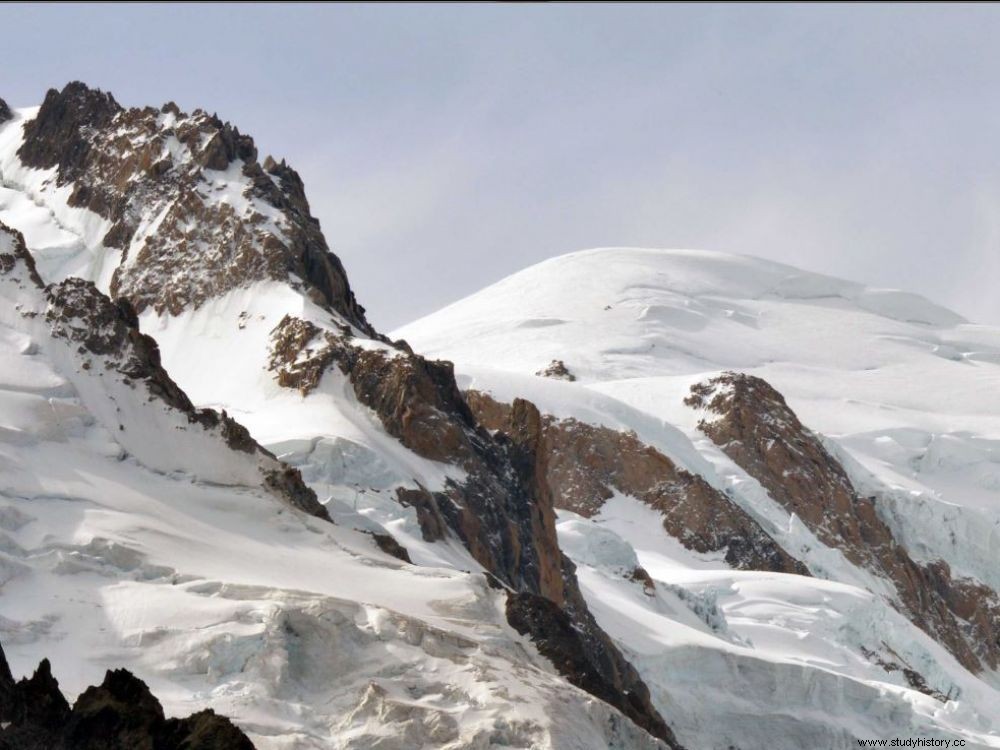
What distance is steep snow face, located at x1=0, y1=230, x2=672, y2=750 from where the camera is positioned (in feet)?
152

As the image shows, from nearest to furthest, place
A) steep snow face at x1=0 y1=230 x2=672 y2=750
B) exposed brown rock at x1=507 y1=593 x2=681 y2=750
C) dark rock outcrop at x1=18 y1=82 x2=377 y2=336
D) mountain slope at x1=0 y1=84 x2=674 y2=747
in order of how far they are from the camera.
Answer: steep snow face at x1=0 y1=230 x2=672 y2=750
exposed brown rock at x1=507 y1=593 x2=681 y2=750
mountain slope at x1=0 y1=84 x2=674 y2=747
dark rock outcrop at x1=18 y1=82 x2=377 y2=336

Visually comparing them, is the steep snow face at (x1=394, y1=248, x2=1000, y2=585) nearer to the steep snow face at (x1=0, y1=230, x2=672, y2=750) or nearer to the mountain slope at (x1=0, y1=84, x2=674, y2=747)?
the mountain slope at (x1=0, y1=84, x2=674, y2=747)

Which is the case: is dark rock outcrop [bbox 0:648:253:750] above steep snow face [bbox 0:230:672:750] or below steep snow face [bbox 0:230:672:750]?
below

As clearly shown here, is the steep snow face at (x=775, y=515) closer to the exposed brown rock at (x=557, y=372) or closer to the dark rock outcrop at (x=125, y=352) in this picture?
the exposed brown rock at (x=557, y=372)

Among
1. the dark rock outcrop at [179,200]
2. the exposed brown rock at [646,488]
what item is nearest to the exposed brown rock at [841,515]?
the exposed brown rock at [646,488]

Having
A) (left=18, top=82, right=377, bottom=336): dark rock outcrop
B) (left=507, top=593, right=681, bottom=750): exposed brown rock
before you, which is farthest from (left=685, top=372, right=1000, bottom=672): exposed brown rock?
(left=507, top=593, right=681, bottom=750): exposed brown rock

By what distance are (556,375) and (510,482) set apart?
8604 centimetres

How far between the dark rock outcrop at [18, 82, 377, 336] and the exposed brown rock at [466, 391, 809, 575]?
27.4 metres

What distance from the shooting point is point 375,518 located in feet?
215

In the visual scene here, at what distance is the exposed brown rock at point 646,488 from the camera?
390 ft

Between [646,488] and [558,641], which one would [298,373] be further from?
[646,488]

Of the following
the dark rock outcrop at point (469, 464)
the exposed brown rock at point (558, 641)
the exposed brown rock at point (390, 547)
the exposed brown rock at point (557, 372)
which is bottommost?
the exposed brown rock at point (558, 641)

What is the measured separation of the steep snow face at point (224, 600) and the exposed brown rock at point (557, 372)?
338 feet

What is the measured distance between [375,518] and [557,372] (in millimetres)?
98369
